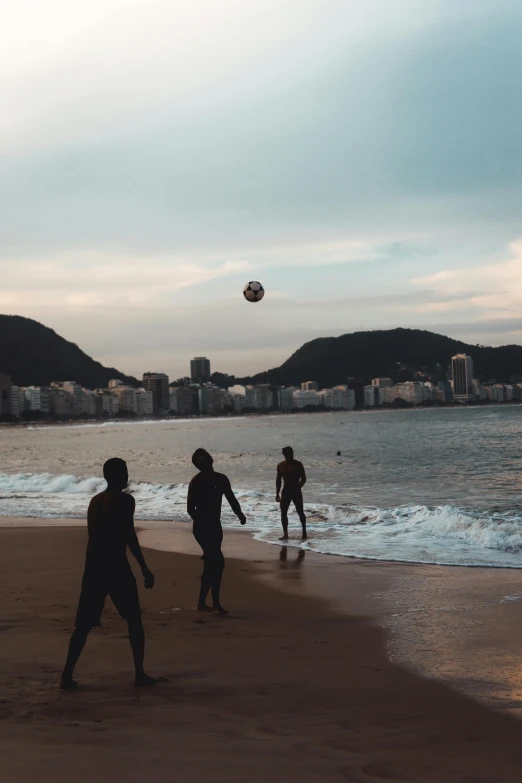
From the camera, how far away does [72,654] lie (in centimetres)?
529

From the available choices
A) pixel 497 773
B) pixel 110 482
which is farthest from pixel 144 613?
pixel 497 773

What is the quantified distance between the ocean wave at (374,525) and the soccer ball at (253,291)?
509 cm

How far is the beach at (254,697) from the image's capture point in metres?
4.06

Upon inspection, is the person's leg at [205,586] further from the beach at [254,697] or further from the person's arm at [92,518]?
the person's arm at [92,518]

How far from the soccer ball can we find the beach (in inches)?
350

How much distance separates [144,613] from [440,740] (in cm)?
408

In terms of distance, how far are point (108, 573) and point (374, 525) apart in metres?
11.4

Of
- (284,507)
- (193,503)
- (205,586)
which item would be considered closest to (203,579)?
(205,586)

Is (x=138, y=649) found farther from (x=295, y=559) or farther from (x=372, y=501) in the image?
(x=372, y=501)

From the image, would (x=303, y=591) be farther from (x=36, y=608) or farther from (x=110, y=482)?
(x=110, y=482)

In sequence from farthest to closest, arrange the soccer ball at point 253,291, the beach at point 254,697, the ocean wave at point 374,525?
the soccer ball at point 253,291 → the ocean wave at point 374,525 → the beach at point 254,697

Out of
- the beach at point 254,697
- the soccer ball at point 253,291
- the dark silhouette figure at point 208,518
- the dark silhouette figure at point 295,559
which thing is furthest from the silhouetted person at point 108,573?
the soccer ball at point 253,291

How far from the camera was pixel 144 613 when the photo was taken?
25.6 feet

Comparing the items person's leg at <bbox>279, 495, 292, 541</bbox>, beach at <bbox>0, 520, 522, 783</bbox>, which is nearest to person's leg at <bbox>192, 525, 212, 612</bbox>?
beach at <bbox>0, 520, 522, 783</bbox>
